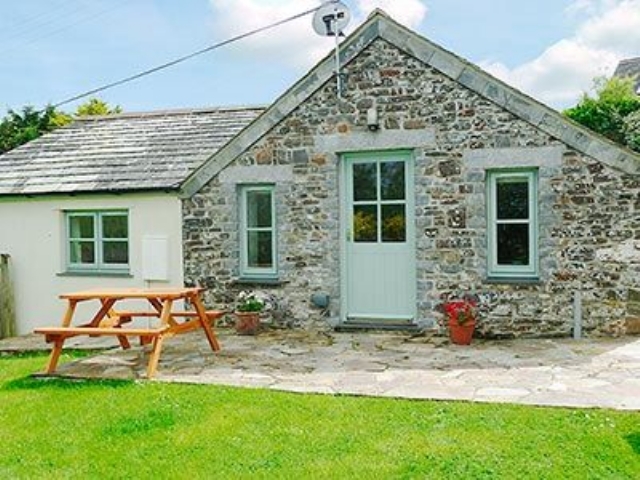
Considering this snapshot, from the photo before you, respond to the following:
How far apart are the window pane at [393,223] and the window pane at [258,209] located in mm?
2044

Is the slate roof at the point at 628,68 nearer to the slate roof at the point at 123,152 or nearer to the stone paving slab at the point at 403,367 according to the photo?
the slate roof at the point at 123,152

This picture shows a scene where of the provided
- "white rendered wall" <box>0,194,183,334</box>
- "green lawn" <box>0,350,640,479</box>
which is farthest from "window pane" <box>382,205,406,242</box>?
→ "green lawn" <box>0,350,640,479</box>

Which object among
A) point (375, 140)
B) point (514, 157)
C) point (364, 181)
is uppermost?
point (375, 140)

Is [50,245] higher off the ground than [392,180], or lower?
lower

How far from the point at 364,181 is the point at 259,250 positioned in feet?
7.25

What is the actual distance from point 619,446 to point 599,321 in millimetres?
4807

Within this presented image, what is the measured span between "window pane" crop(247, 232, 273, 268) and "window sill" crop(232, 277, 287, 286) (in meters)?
0.28

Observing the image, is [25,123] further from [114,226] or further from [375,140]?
[375,140]

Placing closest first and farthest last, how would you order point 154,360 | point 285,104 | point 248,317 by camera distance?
point 154,360, point 248,317, point 285,104

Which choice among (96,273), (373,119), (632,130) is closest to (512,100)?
(373,119)

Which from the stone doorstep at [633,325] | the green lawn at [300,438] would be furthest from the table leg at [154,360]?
the stone doorstep at [633,325]

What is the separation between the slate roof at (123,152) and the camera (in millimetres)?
12859

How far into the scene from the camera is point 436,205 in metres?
10.5

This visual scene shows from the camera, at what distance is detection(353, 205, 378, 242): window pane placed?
11.0m
